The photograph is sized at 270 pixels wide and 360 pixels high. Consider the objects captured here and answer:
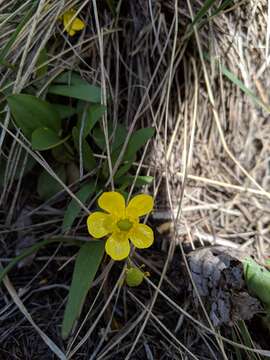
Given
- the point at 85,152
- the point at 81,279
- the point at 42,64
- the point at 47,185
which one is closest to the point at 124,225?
the point at 81,279

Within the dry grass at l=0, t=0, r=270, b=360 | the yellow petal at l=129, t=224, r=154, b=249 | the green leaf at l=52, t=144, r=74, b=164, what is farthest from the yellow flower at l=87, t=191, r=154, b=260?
the green leaf at l=52, t=144, r=74, b=164

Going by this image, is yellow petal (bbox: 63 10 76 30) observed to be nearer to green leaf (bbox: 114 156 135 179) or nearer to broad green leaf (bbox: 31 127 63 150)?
broad green leaf (bbox: 31 127 63 150)

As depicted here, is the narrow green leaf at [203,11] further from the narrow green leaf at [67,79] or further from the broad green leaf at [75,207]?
the broad green leaf at [75,207]

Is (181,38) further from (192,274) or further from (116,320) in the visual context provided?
(116,320)

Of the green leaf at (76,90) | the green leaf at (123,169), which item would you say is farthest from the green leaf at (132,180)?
the green leaf at (76,90)

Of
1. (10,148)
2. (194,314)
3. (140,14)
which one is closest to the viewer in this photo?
(194,314)

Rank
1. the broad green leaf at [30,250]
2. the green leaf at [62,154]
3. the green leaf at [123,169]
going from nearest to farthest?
the broad green leaf at [30,250] < the green leaf at [123,169] < the green leaf at [62,154]

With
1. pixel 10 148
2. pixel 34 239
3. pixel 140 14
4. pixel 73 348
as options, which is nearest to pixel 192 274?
pixel 73 348
